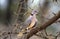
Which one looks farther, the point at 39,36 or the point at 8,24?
the point at 8,24

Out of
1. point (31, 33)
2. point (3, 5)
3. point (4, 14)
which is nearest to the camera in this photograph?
point (31, 33)

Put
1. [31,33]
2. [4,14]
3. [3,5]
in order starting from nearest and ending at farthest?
[31,33] → [3,5] → [4,14]

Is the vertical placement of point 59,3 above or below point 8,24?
above

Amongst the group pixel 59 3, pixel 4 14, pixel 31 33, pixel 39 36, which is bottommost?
pixel 39 36

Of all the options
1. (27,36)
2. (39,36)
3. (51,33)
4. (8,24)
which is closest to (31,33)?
(27,36)

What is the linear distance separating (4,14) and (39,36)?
65 centimetres

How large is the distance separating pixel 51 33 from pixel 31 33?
0.35 m

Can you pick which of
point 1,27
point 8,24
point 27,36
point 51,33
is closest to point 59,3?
point 51,33

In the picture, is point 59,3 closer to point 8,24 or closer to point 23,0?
point 23,0

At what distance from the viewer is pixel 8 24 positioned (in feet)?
5.94

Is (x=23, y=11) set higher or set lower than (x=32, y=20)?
higher

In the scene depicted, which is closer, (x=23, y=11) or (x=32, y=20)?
(x=32, y=20)

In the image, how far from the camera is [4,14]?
74.0 inches

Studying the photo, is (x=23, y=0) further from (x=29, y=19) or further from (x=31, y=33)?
(x=31, y=33)
